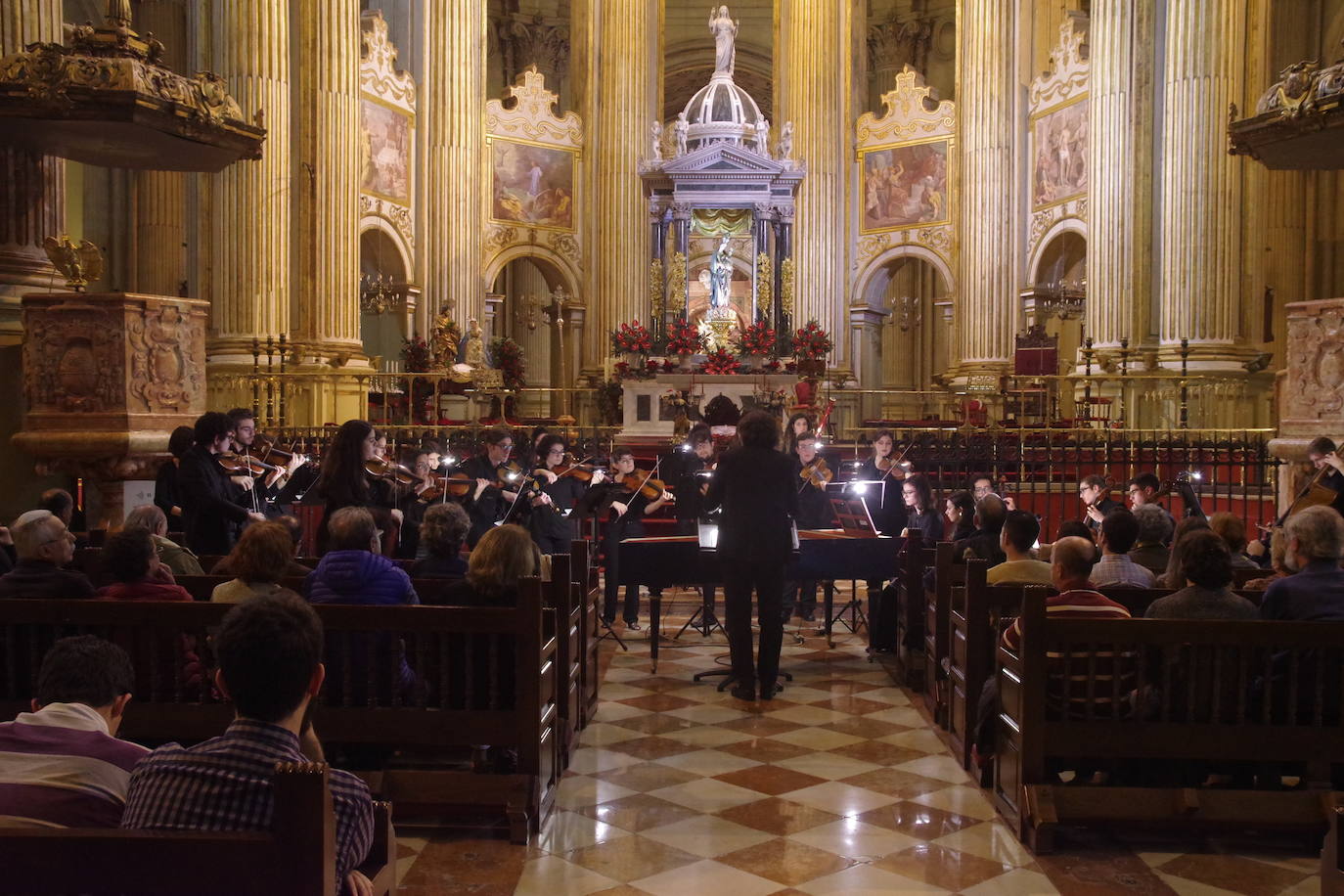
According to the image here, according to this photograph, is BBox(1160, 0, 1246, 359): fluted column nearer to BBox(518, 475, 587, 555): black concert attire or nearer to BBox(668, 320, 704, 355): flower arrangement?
BBox(668, 320, 704, 355): flower arrangement

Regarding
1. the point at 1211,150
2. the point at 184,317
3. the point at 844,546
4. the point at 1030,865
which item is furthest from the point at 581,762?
the point at 1211,150

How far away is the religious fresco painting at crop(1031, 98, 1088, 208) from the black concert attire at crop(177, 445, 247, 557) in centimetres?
1630

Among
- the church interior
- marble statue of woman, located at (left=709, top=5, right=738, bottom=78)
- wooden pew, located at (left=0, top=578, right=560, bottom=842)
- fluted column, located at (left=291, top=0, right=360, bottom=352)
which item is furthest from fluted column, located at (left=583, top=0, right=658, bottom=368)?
wooden pew, located at (left=0, top=578, right=560, bottom=842)

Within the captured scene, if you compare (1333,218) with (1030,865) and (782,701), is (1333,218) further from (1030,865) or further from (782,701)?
(1030,865)

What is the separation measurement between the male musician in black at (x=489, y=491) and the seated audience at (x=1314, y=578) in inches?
196

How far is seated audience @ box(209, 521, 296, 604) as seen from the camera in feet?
15.9

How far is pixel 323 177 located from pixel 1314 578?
1458 cm

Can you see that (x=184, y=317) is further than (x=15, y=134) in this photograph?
Yes

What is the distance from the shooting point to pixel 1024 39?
22359mm

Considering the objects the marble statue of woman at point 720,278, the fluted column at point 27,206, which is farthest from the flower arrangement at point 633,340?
the fluted column at point 27,206

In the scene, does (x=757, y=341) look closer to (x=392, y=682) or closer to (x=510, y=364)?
(x=510, y=364)

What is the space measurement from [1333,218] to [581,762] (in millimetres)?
18037

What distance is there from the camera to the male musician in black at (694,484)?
910 cm

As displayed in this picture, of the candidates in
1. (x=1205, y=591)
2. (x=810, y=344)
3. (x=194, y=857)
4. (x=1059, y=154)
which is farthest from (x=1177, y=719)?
(x=1059, y=154)
